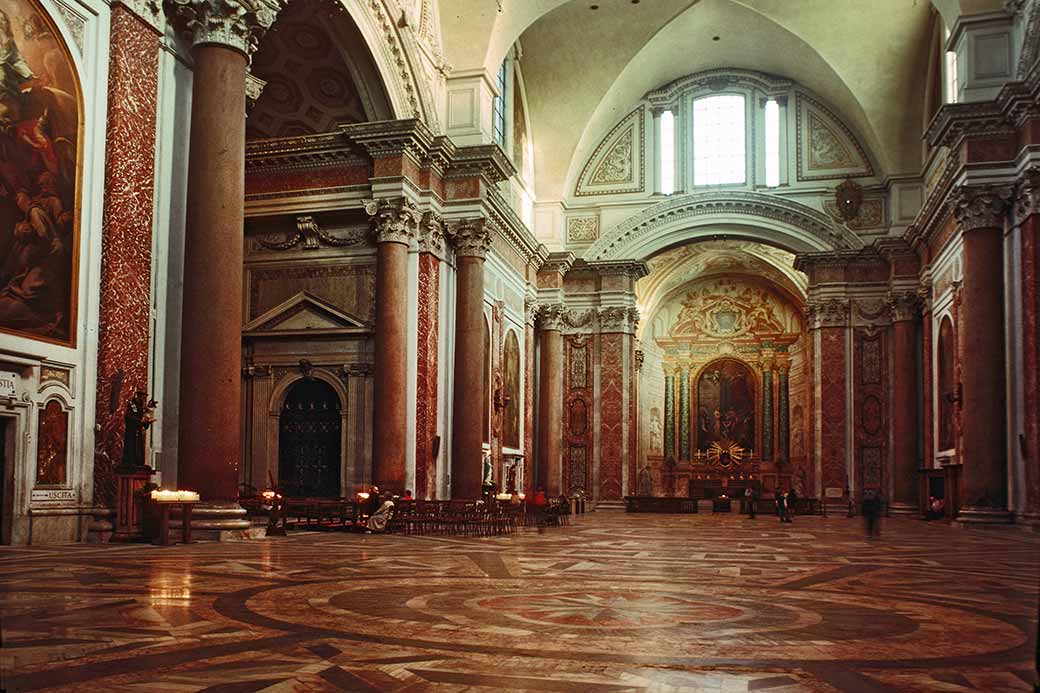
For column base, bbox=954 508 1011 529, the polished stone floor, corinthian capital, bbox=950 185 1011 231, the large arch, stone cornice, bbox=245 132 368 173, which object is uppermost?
the large arch

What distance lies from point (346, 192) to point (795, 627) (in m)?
17.7

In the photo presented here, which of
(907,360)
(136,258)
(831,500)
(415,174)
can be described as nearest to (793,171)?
(907,360)

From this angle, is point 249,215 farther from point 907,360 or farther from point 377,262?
point 907,360

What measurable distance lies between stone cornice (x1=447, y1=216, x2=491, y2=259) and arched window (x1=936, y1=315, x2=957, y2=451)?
1249 cm

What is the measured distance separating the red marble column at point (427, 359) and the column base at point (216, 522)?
8.95 meters

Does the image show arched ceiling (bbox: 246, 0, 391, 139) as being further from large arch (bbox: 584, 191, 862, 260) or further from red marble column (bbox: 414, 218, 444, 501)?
large arch (bbox: 584, 191, 862, 260)

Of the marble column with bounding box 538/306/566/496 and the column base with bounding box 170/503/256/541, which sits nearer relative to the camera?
the column base with bounding box 170/503/256/541

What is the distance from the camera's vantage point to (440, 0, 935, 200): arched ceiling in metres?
30.8

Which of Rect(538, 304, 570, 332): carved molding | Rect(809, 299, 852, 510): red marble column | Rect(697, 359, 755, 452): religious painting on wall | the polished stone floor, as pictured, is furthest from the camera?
Rect(697, 359, 755, 452): religious painting on wall

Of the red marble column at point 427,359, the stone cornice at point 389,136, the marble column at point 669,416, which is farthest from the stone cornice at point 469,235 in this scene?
the marble column at point 669,416

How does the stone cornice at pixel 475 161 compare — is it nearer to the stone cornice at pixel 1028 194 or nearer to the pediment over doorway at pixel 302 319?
the pediment over doorway at pixel 302 319

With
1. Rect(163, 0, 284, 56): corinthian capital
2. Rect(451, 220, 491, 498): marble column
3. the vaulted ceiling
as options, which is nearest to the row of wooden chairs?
Rect(451, 220, 491, 498): marble column

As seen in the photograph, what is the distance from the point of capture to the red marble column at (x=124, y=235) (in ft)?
40.9

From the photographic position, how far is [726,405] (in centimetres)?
4622
